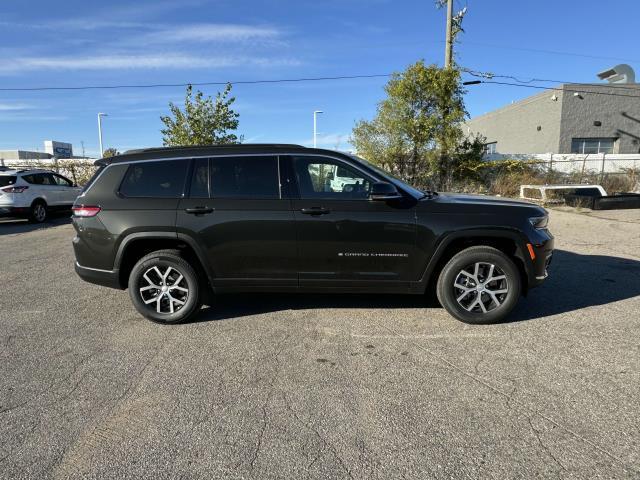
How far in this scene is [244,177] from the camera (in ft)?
15.3

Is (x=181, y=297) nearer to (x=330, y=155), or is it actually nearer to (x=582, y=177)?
(x=330, y=155)

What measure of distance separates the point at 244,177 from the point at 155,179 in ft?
3.12

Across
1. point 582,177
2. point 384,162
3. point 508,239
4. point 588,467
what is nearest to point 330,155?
point 508,239

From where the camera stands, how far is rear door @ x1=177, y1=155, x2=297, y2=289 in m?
4.52

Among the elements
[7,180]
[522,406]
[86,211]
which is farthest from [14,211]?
[522,406]

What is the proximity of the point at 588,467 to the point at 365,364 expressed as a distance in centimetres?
169

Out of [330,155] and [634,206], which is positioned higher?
[330,155]

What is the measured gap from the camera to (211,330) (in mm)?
4531

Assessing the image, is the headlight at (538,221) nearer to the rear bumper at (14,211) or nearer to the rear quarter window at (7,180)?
the rear bumper at (14,211)

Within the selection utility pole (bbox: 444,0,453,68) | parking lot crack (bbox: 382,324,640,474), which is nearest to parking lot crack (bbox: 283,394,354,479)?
parking lot crack (bbox: 382,324,640,474)

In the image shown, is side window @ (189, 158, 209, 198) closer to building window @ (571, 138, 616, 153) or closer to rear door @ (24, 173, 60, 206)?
rear door @ (24, 173, 60, 206)

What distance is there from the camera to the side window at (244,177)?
4605 millimetres

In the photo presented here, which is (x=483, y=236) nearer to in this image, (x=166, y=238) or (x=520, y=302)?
(x=520, y=302)

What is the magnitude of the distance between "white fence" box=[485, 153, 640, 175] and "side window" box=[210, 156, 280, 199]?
56.3ft
